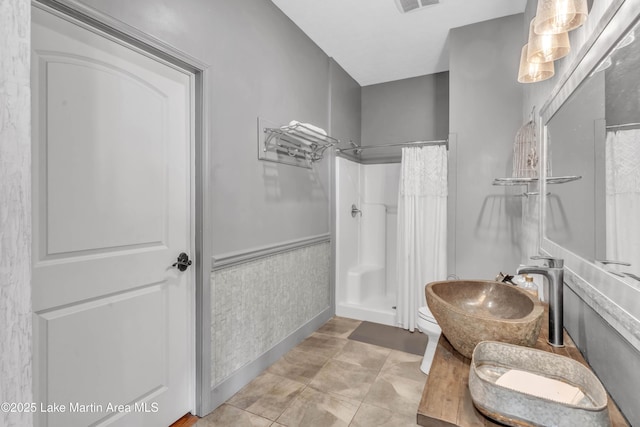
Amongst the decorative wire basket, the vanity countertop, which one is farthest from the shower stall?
the vanity countertop

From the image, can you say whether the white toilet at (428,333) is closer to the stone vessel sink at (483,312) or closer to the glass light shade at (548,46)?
the stone vessel sink at (483,312)

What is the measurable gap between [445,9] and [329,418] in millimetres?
2869

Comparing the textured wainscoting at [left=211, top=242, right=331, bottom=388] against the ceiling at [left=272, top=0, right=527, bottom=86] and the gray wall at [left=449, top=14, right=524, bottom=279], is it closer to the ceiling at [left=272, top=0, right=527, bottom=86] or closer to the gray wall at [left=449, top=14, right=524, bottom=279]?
the gray wall at [left=449, top=14, right=524, bottom=279]

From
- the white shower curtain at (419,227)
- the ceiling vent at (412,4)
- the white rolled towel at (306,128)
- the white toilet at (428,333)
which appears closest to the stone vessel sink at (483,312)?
the white toilet at (428,333)

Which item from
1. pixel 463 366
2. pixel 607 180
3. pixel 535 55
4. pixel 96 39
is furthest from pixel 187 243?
pixel 535 55

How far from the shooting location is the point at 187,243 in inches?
66.9

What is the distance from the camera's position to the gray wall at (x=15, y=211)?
699mm

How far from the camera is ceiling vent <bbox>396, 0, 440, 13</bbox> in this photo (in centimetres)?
221

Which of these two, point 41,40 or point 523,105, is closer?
point 41,40

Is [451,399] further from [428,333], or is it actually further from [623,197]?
[428,333]

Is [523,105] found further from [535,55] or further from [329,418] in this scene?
[329,418]

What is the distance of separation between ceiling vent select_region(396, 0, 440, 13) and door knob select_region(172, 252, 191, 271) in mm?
2217

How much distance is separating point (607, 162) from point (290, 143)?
1.94 meters

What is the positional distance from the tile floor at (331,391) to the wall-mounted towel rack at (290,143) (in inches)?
59.7
